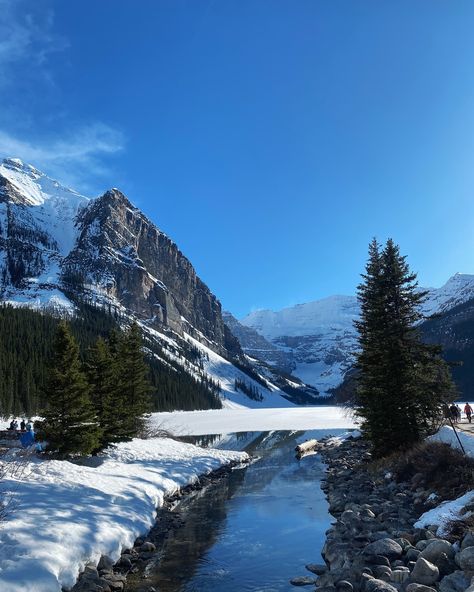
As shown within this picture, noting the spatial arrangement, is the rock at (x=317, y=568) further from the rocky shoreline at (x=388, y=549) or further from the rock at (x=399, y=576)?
the rock at (x=399, y=576)

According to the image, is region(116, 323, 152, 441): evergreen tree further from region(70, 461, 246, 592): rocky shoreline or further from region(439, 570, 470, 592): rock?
region(439, 570, 470, 592): rock

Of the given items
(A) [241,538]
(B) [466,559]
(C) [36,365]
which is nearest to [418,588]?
(B) [466,559]

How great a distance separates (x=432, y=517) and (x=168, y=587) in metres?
9.01

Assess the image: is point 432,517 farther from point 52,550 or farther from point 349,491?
point 52,550

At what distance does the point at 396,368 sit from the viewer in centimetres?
2662

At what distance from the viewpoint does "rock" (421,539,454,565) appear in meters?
11.7

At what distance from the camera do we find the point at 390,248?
28891 millimetres

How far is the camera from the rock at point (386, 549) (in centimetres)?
1352

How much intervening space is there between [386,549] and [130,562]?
8396mm

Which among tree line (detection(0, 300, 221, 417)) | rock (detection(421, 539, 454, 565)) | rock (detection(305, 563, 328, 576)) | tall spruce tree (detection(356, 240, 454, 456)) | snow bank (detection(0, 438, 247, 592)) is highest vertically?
tree line (detection(0, 300, 221, 417))

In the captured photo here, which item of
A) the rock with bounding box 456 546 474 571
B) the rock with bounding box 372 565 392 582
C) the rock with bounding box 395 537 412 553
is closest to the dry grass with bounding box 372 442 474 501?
the rock with bounding box 395 537 412 553

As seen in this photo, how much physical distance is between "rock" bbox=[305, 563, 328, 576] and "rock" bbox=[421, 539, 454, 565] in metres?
3.67

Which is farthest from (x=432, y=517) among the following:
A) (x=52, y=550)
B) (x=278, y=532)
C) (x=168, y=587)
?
(x=52, y=550)

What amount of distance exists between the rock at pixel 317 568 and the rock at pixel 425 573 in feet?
13.0
